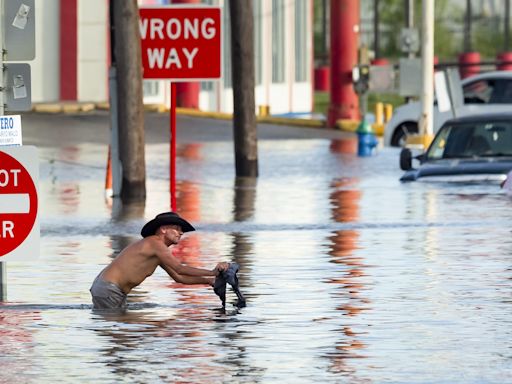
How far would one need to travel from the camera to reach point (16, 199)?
1622 centimetres

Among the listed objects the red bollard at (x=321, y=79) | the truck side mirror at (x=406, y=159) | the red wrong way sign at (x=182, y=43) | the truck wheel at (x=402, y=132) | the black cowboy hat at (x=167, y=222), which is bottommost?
the red bollard at (x=321, y=79)

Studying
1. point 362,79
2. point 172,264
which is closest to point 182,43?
point 172,264

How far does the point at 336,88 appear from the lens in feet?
177

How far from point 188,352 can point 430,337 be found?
171 centimetres

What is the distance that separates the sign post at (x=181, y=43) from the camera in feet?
78.7

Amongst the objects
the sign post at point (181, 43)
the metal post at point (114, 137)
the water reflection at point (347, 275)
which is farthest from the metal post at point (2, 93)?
the metal post at point (114, 137)

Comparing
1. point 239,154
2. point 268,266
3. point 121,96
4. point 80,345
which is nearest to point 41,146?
point 239,154

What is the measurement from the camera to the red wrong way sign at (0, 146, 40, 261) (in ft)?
53.2

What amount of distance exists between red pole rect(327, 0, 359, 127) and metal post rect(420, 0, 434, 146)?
48.1 ft

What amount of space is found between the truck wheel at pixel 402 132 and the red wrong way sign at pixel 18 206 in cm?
2835

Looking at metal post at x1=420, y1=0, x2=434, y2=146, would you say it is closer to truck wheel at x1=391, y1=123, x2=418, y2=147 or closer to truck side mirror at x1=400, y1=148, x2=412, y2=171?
truck wheel at x1=391, y1=123, x2=418, y2=147

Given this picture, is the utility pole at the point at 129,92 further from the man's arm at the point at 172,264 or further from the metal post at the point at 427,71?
the man's arm at the point at 172,264

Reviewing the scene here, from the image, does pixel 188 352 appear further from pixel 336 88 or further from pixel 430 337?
pixel 336 88

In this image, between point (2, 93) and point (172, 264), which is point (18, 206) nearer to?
point (2, 93)
